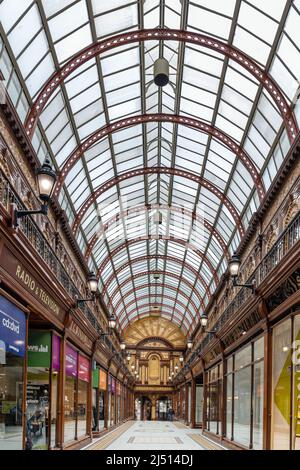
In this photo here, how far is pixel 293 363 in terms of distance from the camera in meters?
10.9

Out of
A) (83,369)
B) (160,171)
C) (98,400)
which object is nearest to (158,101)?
(160,171)

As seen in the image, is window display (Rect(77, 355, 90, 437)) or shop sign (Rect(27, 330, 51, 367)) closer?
shop sign (Rect(27, 330, 51, 367))

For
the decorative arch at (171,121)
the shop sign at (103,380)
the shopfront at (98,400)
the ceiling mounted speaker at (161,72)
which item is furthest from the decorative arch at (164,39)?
the shop sign at (103,380)

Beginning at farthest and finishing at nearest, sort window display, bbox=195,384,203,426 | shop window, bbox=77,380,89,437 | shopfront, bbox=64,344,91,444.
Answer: window display, bbox=195,384,203,426 < shop window, bbox=77,380,89,437 < shopfront, bbox=64,344,91,444

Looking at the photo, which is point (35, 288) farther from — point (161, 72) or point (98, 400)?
point (98, 400)

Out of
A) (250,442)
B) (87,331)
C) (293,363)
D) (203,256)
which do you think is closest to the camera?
(293,363)

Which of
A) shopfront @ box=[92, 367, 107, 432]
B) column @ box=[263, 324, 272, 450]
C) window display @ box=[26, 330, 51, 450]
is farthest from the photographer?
shopfront @ box=[92, 367, 107, 432]

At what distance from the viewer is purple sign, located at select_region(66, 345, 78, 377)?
16.8 meters

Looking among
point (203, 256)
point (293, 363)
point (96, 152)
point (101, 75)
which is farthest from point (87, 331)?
point (203, 256)

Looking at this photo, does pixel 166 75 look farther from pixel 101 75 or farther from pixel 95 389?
pixel 95 389

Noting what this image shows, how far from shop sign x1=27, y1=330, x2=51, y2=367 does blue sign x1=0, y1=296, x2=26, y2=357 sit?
7.16 ft

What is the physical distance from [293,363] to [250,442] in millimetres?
6087

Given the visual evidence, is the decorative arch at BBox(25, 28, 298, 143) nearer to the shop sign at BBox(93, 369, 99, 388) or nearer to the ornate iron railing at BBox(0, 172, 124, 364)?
the ornate iron railing at BBox(0, 172, 124, 364)

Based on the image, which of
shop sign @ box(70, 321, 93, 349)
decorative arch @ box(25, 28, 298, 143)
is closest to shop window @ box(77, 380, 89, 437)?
shop sign @ box(70, 321, 93, 349)
